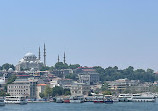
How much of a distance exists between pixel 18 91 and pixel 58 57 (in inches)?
2212

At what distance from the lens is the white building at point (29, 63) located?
186 metres

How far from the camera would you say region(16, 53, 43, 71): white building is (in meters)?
186

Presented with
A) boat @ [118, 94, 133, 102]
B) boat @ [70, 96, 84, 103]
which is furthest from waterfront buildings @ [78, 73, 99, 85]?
boat @ [70, 96, 84, 103]

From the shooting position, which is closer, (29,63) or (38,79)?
(38,79)

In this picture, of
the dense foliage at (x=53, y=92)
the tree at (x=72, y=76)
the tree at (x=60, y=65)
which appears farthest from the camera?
the tree at (x=60, y=65)

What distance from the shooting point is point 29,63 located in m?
189

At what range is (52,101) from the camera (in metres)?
126

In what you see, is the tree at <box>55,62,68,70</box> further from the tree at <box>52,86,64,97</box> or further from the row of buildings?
the tree at <box>52,86,64,97</box>

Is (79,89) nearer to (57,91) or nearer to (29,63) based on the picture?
(57,91)

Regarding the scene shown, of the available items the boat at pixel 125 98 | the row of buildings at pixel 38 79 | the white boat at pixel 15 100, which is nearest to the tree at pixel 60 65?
the row of buildings at pixel 38 79

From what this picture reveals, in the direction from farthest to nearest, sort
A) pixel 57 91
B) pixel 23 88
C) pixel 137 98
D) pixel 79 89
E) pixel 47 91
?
1. pixel 79 89
2. pixel 23 88
3. pixel 57 91
4. pixel 47 91
5. pixel 137 98

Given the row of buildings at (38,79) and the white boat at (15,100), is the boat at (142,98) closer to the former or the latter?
the row of buildings at (38,79)

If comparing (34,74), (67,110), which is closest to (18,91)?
(34,74)

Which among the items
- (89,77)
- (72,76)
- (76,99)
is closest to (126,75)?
(89,77)
